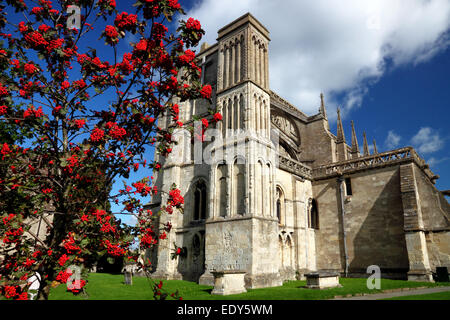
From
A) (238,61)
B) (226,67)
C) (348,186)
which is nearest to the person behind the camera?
(238,61)

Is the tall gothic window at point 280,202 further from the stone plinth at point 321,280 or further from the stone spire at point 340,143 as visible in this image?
the stone spire at point 340,143

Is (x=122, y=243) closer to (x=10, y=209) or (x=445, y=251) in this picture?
(x=10, y=209)

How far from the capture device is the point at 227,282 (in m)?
11.9

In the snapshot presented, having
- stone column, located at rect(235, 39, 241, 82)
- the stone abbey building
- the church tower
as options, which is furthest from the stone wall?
stone column, located at rect(235, 39, 241, 82)

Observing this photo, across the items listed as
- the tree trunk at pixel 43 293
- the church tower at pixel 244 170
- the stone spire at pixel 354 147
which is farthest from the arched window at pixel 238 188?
the stone spire at pixel 354 147

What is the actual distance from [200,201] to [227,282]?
25.7ft

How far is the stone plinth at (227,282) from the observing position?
11664mm

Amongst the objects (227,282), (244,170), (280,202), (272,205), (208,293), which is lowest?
(208,293)

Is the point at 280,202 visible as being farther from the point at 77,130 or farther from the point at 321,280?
the point at 77,130

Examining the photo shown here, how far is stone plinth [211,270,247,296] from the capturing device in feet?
38.3

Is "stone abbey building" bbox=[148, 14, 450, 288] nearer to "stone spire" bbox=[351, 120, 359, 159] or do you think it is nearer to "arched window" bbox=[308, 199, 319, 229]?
"arched window" bbox=[308, 199, 319, 229]

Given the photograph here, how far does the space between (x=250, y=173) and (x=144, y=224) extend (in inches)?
458

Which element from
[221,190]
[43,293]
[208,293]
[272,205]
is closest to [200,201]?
[221,190]

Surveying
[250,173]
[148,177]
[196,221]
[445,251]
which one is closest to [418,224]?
[445,251]
